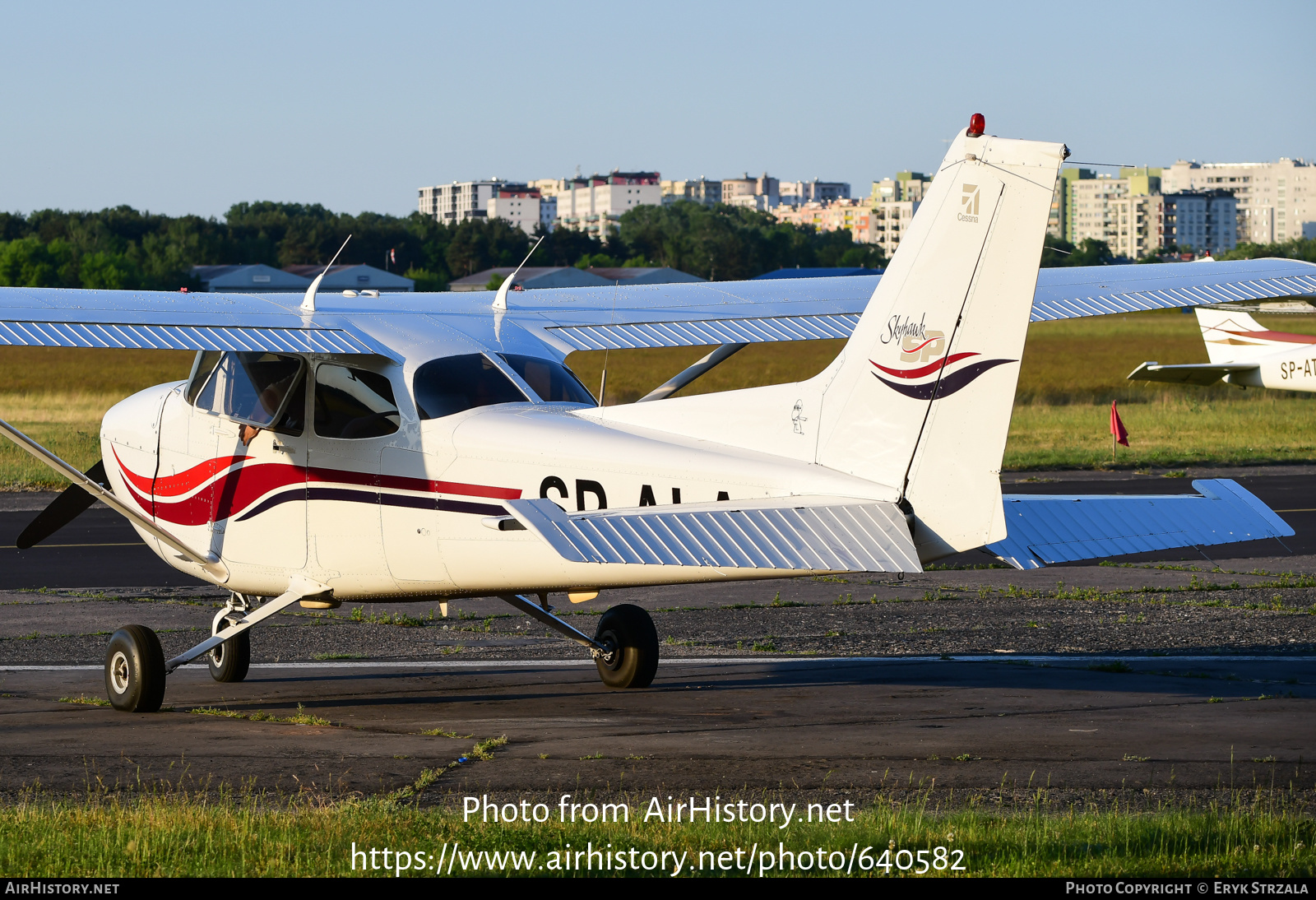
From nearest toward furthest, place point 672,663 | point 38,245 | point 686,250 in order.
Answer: point 672,663 → point 686,250 → point 38,245

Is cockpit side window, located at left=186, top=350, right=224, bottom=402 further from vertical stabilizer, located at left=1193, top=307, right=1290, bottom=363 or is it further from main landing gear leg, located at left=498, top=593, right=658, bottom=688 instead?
vertical stabilizer, located at left=1193, top=307, right=1290, bottom=363

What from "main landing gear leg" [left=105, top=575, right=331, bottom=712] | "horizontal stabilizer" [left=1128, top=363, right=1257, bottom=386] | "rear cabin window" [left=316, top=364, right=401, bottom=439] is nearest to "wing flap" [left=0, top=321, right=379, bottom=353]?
"rear cabin window" [left=316, top=364, right=401, bottom=439]

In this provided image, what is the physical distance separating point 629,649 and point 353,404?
250 cm

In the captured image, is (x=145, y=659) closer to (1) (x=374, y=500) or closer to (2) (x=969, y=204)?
(1) (x=374, y=500)

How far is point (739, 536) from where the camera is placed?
720cm

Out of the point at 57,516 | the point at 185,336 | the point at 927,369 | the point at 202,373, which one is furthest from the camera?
the point at 57,516

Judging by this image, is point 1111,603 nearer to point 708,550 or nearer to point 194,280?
point 708,550

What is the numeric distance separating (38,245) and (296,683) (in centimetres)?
11372

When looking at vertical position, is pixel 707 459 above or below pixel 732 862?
above

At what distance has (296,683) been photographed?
11008mm

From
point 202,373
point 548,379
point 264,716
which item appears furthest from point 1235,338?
point 264,716

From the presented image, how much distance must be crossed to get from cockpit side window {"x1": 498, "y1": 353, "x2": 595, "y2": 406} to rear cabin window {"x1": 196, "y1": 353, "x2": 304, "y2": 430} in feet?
4.49

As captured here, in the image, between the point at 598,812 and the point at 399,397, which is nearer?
the point at 598,812

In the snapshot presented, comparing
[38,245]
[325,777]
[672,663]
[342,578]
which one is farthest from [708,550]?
[38,245]
